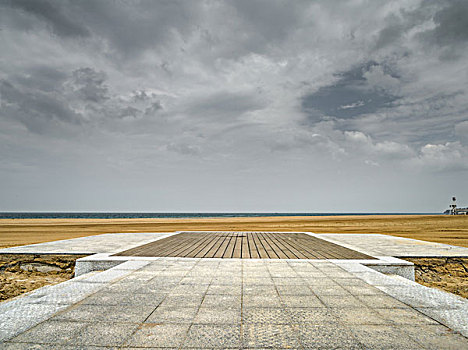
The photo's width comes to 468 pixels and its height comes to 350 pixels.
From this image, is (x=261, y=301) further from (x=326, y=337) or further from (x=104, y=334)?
(x=104, y=334)

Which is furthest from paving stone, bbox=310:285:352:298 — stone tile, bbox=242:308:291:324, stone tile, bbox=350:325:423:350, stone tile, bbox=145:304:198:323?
stone tile, bbox=145:304:198:323

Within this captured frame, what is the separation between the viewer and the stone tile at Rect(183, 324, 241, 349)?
263cm

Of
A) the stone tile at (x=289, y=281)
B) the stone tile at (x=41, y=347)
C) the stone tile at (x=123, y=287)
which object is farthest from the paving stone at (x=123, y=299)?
the stone tile at (x=289, y=281)

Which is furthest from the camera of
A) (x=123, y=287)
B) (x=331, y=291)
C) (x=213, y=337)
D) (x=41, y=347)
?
(x=123, y=287)

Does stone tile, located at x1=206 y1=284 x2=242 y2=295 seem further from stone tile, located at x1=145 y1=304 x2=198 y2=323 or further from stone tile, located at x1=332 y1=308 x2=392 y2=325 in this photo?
stone tile, located at x1=332 y1=308 x2=392 y2=325

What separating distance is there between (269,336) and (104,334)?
1.62m

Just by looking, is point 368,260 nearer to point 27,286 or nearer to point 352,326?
point 352,326

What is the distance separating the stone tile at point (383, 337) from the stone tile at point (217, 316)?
4.09ft

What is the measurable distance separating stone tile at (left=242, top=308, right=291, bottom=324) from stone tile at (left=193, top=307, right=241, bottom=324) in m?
0.09

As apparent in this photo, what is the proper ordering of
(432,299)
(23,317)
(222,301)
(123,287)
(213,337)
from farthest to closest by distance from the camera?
(123,287)
(432,299)
(222,301)
(23,317)
(213,337)

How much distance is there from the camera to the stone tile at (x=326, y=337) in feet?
8.64

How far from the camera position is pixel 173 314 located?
3.39 m

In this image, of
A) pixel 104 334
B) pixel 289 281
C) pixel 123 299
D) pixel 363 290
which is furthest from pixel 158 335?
pixel 363 290

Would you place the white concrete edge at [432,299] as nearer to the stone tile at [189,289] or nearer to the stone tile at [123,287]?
the stone tile at [189,289]
